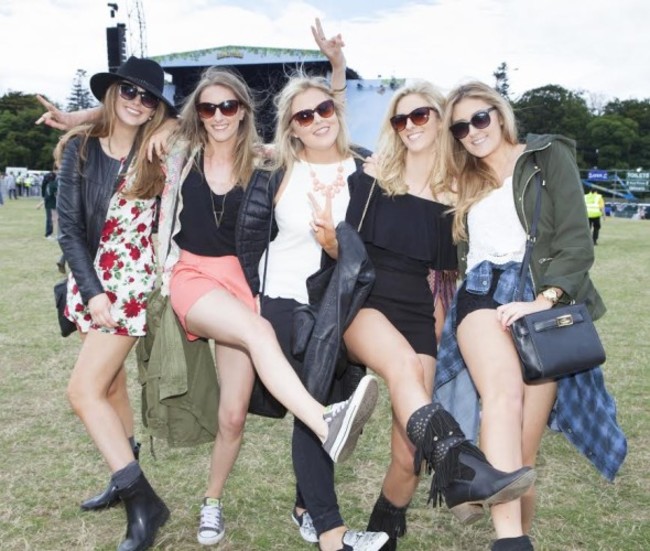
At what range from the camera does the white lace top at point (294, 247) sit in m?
3.36

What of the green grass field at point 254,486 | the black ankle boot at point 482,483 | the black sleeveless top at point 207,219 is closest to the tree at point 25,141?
the green grass field at point 254,486

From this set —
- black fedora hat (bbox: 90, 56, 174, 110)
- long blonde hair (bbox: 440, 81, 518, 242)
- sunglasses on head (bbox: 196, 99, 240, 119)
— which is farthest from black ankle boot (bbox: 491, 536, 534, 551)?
black fedora hat (bbox: 90, 56, 174, 110)

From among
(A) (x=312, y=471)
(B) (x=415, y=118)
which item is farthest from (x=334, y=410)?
(B) (x=415, y=118)

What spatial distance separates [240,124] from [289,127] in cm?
27

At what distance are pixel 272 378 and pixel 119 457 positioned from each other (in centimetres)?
99

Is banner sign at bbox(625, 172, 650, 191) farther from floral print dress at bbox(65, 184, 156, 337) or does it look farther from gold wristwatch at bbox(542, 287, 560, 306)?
floral print dress at bbox(65, 184, 156, 337)

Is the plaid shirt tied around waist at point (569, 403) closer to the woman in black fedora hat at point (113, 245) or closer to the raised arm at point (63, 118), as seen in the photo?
the woman in black fedora hat at point (113, 245)

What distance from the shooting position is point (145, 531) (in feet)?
11.0

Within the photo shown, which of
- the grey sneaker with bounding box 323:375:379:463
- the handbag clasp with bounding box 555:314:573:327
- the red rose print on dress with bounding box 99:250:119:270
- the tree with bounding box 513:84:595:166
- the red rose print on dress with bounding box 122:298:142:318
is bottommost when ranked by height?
the grey sneaker with bounding box 323:375:379:463

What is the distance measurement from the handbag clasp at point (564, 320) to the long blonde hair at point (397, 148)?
878 millimetres

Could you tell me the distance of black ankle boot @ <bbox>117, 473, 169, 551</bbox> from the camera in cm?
335

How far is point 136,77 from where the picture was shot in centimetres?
348

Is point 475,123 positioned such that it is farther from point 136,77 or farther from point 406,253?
point 136,77

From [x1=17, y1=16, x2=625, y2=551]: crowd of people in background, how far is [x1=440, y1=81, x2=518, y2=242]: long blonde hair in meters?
0.01
